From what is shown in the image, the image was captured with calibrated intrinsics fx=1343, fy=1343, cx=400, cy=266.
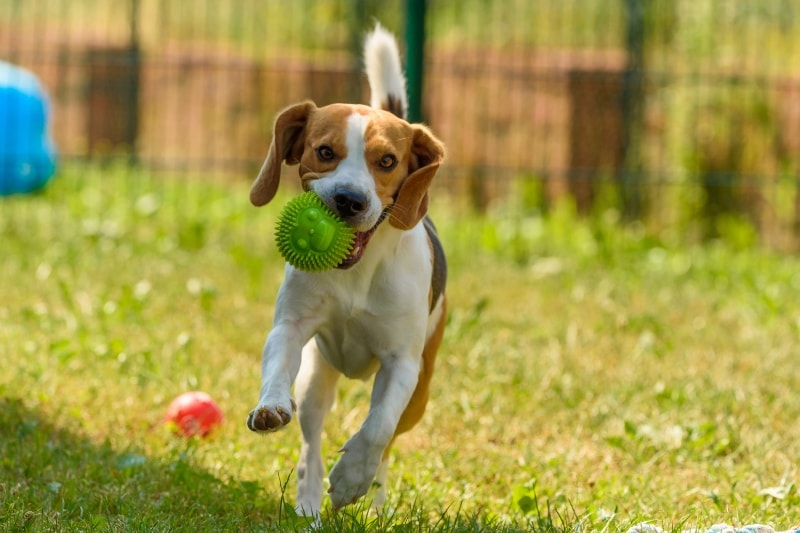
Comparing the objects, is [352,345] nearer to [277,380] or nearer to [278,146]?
[277,380]

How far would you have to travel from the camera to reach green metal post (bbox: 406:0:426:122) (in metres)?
8.49

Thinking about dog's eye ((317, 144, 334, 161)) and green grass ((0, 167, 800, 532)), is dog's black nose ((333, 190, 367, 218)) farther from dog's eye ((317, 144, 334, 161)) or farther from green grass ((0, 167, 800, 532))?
green grass ((0, 167, 800, 532))

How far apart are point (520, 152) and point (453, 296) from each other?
4038mm

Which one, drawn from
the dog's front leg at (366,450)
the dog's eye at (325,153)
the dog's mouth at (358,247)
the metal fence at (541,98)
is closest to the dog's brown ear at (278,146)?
the dog's eye at (325,153)

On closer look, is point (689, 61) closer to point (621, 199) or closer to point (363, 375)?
point (621, 199)

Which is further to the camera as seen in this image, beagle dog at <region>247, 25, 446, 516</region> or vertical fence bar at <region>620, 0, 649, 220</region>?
vertical fence bar at <region>620, 0, 649, 220</region>

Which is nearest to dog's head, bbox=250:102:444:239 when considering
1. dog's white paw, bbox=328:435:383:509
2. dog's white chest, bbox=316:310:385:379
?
dog's white chest, bbox=316:310:385:379

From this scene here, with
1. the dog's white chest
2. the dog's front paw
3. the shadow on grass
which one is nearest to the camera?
the dog's front paw

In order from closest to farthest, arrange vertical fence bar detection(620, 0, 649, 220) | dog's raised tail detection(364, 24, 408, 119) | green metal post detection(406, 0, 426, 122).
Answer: dog's raised tail detection(364, 24, 408, 119) < green metal post detection(406, 0, 426, 122) < vertical fence bar detection(620, 0, 649, 220)

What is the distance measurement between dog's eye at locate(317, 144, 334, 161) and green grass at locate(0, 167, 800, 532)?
3.24 ft

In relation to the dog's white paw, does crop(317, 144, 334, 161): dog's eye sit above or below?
above

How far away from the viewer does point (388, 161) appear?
390 centimetres

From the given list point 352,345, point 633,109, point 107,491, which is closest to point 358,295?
point 352,345

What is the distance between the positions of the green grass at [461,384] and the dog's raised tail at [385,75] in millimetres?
1252
